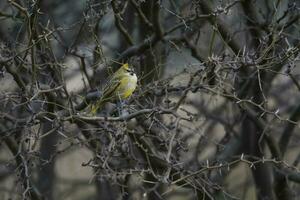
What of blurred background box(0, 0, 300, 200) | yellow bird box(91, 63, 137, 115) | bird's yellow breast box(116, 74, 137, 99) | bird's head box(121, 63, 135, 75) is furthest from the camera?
bird's head box(121, 63, 135, 75)

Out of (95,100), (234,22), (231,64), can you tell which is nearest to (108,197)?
(234,22)

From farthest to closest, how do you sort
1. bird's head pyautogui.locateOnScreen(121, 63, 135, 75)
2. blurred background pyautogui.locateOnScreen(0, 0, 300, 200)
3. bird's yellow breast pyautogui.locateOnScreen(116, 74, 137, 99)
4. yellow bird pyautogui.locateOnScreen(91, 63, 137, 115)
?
bird's head pyautogui.locateOnScreen(121, 63, 135, 75)
bird's yellow breast pyautogui.locateOnScreen(116, 74, 137, 99)
yellow bird pyautogui.locateOnScreen(91, 63, 137, 115)
blurred background pyautogui.locateOnScreen(0, 0, 300, 200)

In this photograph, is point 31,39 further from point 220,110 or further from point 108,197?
point 220,110

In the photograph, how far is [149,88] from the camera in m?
7.61

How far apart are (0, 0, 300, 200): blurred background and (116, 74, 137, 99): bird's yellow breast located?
0.09 m

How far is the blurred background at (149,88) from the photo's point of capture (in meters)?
6.98

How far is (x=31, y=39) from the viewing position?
676 cm

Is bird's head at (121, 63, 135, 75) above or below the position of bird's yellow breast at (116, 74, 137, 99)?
above

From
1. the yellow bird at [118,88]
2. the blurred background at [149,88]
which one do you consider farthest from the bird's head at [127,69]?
the blurred background at [149,88]

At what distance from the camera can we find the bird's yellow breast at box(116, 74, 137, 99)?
25.8ft

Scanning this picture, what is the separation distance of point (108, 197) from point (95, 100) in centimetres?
535

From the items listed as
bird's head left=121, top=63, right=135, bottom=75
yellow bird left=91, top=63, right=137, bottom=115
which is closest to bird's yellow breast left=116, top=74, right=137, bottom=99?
yellow bird left=91, top=63, right=137, bottom=115

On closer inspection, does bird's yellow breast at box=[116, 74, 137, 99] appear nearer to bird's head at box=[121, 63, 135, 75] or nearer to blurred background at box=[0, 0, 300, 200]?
blurred background at box=[0, 0, 300, 200]

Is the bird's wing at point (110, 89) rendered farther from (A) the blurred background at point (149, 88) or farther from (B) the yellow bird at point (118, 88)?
(A) the blurred background at point (149, 88)
